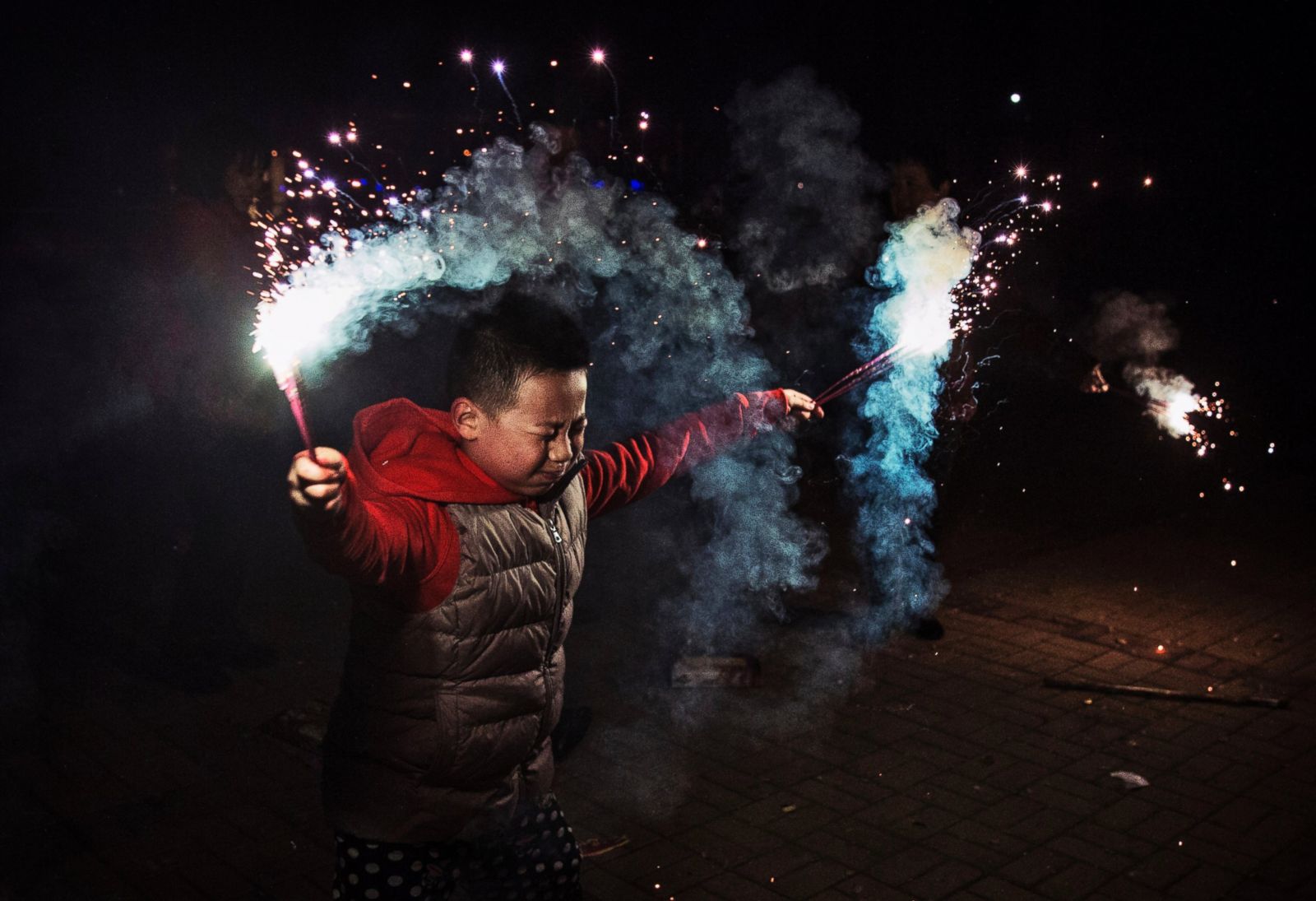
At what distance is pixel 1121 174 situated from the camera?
43.1ft

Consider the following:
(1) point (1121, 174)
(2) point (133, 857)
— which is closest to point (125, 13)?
(2) point (133, 857)

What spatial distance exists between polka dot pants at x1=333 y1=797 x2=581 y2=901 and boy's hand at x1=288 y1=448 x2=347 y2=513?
3.24 feet

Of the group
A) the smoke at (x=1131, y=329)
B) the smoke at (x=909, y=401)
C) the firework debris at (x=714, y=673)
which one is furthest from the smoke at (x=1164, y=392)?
the firework debris at (x=714, y=673)

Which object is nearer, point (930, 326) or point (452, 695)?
point (452, 695)

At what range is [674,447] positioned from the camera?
11.7 feet

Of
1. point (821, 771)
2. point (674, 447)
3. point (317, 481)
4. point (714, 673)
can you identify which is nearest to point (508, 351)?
point (317, 481)

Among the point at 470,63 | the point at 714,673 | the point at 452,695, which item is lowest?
the point at 714,673

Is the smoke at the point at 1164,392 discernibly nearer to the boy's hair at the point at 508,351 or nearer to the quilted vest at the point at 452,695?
the boy's hair at the point at 508,351

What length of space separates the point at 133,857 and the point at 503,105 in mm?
8398

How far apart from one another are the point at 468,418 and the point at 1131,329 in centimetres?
967

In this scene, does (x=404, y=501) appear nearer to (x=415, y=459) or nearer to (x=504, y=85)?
(x=415, y=459)

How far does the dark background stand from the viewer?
583 cm

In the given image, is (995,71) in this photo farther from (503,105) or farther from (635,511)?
(635,511)

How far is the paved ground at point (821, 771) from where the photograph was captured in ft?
13.2
